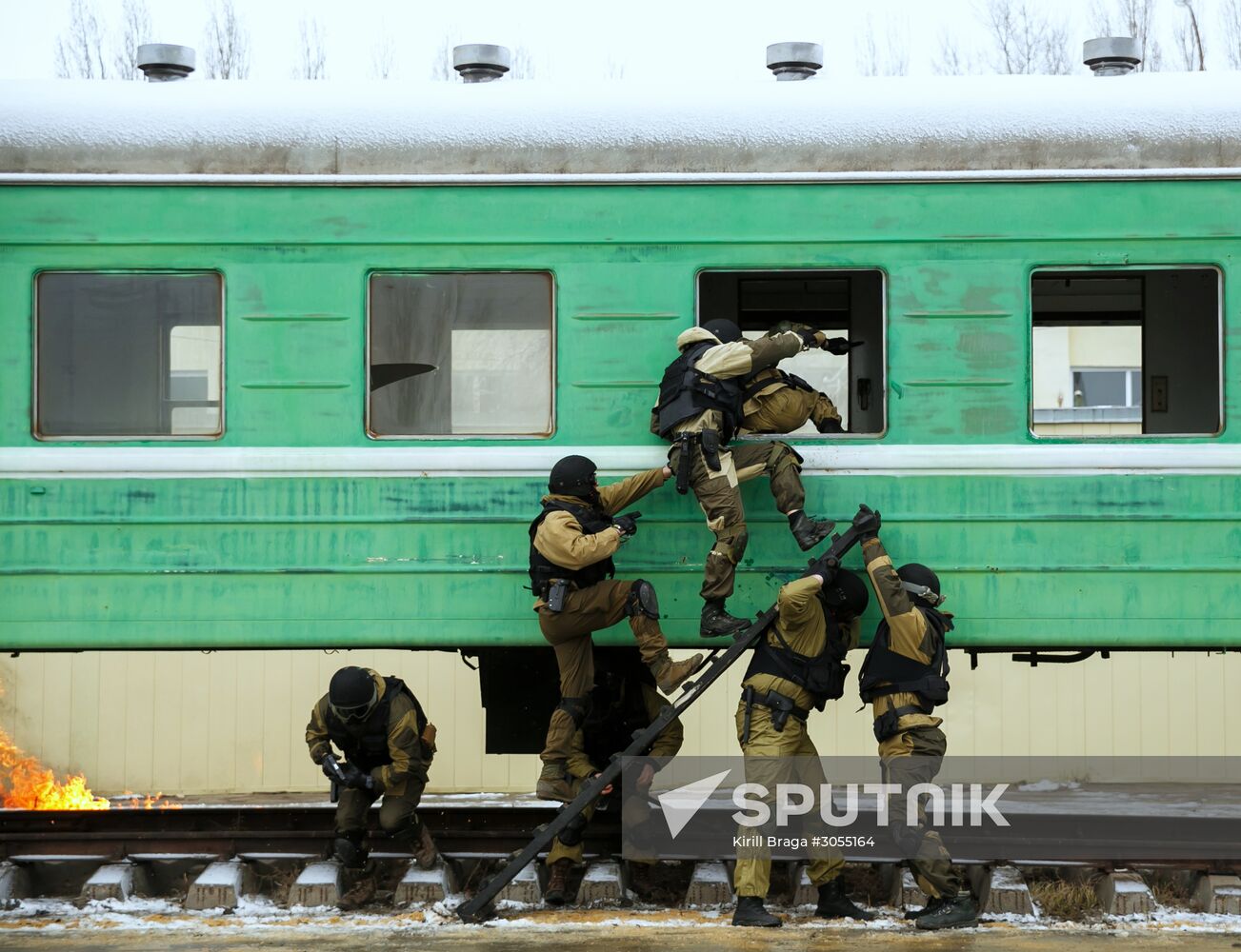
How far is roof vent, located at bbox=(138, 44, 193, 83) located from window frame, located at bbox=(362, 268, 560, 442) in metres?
1.54

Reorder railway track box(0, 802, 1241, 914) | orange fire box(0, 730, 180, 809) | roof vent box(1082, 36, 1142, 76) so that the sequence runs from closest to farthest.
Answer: railway track box(0, 802, 1241, 914)
roof vent box(1082, 36, 1142, 76)
orange fire box(0, 730, 180, 809)

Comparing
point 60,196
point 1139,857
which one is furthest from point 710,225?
point 1139,857

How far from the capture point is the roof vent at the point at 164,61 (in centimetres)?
760

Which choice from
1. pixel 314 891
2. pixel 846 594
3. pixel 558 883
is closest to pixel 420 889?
pixel 314 891

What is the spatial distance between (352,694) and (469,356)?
1.59m

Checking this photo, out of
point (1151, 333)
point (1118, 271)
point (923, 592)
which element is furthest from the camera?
point (1151, 333)

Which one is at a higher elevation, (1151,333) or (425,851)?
(1151,333)

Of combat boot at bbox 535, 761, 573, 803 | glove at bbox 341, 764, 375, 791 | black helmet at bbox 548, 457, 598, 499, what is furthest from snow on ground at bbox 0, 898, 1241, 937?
black helmet at bbox 548, 457, 598, 499

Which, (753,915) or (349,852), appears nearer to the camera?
(753,915)

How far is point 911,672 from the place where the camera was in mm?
6637

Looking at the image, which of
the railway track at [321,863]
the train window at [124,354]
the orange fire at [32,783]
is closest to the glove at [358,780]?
the railway track at [321,863]

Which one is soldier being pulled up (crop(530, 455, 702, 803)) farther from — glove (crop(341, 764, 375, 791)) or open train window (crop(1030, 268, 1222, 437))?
open train window (crop(1030, 268, 1222, 437))

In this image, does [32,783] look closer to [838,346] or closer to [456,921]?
[456,921]

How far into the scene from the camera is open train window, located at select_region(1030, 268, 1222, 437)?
7105 mm
